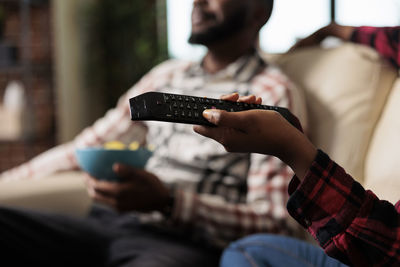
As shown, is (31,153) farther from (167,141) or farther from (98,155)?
(98,155)

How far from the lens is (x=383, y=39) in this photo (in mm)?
997

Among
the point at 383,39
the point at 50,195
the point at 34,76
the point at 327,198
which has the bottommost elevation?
the point at 50,195

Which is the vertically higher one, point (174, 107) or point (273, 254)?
point (174, 107)

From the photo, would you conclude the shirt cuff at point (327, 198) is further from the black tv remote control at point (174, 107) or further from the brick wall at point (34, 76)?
the brick wall at point (34, 76)

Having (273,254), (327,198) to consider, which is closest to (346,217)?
(327,198)

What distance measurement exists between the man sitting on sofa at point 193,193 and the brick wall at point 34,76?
193cm

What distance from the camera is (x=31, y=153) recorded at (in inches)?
Result: 119

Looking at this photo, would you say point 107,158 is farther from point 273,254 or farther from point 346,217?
point 346,217

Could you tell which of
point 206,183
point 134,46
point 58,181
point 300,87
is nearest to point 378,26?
point 300,87

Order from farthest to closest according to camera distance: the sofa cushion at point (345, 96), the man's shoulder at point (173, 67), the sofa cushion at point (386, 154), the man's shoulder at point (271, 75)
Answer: the man's shoulder at point (173, 67)
the man's shoulder at point (271, 75)
the sofa cushion at point (345, 96)
the sofa cushion at point (386, 154)

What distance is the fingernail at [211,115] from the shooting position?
1.57 feet

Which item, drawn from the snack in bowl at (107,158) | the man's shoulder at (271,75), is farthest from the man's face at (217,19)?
the snack in bowl at (107,158)

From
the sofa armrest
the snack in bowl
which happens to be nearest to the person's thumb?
the snack in bowl

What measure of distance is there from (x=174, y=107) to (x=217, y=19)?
0.75 metres
